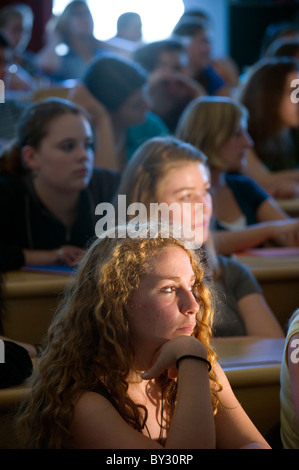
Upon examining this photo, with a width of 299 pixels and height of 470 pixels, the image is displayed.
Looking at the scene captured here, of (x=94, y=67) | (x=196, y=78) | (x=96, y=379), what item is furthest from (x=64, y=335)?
(x=196, y=78)

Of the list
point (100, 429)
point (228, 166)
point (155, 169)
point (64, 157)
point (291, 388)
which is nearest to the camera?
point (100, 429)

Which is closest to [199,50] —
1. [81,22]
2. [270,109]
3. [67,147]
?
[81,22]

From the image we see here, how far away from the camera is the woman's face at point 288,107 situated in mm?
3443

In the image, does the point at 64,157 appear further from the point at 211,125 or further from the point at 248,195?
the point at 248,195

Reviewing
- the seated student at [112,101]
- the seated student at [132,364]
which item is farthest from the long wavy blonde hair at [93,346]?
the seated student at [112,101]

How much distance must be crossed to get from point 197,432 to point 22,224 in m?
1.38

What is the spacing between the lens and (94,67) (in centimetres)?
325

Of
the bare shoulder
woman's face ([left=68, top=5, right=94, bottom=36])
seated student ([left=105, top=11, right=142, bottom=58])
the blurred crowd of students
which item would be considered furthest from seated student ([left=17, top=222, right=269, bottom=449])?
seated student ([left=105, top=11, right=142, bottom=58])

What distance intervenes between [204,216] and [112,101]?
159 cm

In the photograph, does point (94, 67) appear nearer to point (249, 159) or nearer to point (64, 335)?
point (249, 159)

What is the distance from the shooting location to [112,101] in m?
3.26

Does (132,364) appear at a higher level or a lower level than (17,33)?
lower

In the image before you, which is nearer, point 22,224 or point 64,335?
point 64,335

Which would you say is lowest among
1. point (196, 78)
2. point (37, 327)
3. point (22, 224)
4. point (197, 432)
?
point (197, 432)
